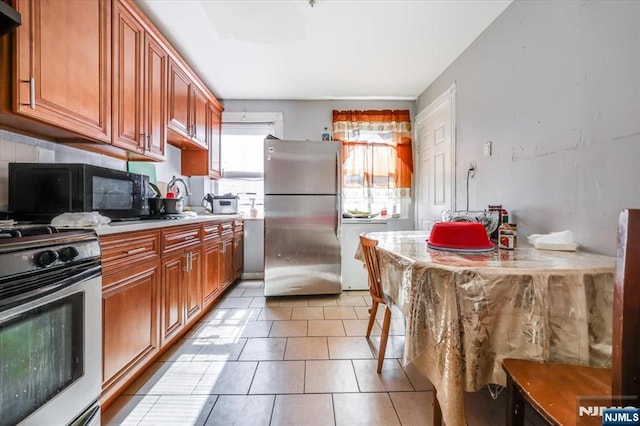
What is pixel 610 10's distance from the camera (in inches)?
51.8

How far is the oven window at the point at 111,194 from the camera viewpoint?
159cm

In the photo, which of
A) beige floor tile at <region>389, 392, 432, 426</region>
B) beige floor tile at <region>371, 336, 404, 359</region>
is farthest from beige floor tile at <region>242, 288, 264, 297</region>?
beige floor tile at <region>389, 392, 432, 426</region>

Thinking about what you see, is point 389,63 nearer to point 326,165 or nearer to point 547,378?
point 326,165

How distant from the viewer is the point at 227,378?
5.45 feet

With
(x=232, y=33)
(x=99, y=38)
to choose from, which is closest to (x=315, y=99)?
(x=232, y=33)

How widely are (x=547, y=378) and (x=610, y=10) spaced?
1665 mm

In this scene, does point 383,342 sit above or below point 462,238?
below

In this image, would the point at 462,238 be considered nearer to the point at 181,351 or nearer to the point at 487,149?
the point at 487,149

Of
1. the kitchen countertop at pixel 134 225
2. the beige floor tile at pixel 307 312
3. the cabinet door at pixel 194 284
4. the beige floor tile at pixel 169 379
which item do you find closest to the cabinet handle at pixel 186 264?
Answer: the cabinet door at pixel 194 284

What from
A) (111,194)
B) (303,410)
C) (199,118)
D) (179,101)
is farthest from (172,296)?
(199,118)

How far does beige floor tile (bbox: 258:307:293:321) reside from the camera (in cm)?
254

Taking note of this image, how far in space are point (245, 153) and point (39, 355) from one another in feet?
10.8

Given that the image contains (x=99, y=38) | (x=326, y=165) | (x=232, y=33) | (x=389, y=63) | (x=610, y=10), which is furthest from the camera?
(x=326, y=165)

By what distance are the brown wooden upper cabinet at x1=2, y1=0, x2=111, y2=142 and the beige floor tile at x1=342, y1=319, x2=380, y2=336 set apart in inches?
85.7
